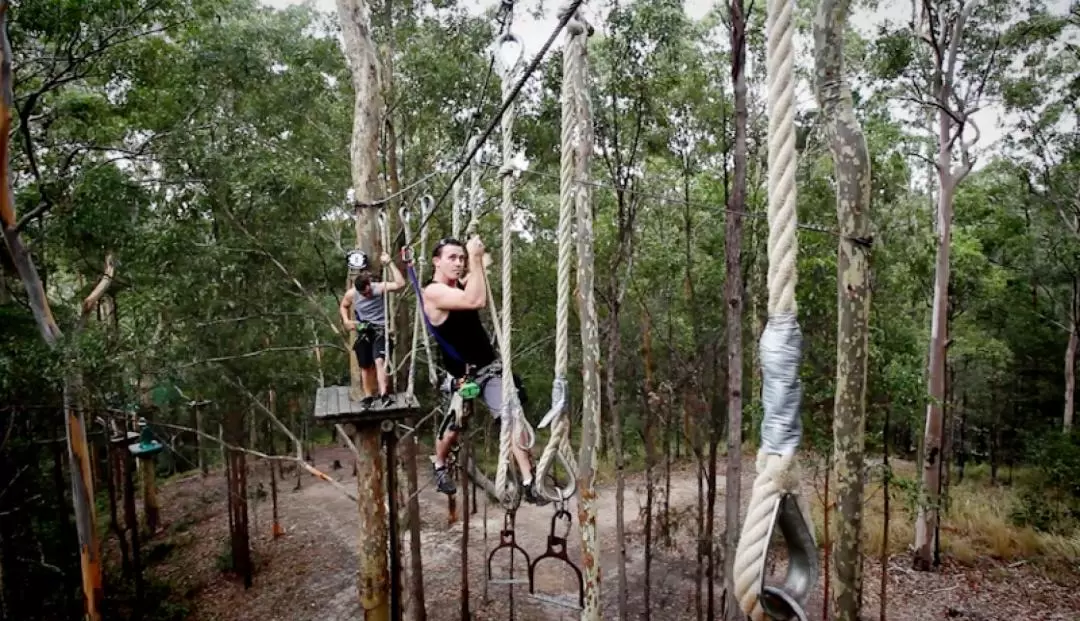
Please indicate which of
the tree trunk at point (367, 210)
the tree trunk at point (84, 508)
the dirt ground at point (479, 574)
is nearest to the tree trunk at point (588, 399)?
the tree trunk at point (367, 210)

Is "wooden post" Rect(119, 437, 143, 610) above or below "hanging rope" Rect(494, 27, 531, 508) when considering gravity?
below

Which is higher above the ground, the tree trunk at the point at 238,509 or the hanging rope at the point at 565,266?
the hanging rope at the point at 565,266

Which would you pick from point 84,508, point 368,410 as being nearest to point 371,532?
point 368,410

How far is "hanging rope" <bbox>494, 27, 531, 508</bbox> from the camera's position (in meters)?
2.47

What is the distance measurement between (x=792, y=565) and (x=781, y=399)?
22 cm

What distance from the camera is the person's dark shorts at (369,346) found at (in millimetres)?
4766

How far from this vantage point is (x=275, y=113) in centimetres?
771

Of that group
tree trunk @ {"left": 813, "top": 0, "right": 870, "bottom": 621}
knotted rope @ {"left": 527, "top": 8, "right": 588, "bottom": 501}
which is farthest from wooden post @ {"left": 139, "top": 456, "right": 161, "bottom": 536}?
tree trunk @ {"left": 813, "top": 0, "right": 870, "bottom": 621}

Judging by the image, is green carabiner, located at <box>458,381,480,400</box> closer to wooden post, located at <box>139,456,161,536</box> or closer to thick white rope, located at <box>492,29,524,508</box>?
thick white rope, located at <box>492,29,524,508</box>

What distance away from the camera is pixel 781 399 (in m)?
0.82

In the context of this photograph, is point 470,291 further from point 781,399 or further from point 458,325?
point 781,399

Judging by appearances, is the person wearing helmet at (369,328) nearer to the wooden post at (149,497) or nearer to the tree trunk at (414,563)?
the tree trunk at (414,563)

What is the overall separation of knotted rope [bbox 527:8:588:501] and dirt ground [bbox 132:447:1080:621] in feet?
21.1

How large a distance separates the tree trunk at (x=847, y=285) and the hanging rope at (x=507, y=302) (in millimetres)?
2191
